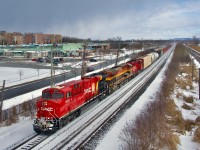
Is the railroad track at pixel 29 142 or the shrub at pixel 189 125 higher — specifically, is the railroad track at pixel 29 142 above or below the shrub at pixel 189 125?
above

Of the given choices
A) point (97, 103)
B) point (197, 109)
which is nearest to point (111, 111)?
point (97, 103)

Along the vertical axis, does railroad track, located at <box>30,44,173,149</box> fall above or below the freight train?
below

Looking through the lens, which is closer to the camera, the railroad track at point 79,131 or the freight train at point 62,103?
the railroad track at point 79,131

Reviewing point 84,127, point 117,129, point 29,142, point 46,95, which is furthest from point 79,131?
point 29,142

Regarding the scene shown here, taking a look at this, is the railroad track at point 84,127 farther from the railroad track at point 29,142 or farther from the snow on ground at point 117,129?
the snow on ground at point 117,129

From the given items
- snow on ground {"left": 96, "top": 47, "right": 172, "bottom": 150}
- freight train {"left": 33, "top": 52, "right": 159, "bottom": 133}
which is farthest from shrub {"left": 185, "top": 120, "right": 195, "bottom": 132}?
freight train {"left": 33, "top": 52, "right": 159, "bottom": 133}

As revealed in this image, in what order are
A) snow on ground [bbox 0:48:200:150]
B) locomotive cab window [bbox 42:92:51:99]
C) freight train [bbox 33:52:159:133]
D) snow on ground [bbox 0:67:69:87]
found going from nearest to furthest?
snow on ground [bbox 0:48:200:150]
freight train [bbox 33:52:159:133]
locomotive cab window [bbox 42:92:51:99]
snow on ground [bbox 0:67:69:87]

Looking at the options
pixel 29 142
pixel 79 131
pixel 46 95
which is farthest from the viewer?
pixel 46 95

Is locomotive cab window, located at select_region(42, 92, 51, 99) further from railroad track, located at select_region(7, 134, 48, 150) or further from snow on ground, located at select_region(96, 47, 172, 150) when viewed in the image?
snow on ground, located at select_region(96, 47, 172, 150)

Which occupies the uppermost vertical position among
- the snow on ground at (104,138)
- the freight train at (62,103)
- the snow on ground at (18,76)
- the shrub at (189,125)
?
the freight train at (62,103)

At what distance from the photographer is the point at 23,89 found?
5244 cm

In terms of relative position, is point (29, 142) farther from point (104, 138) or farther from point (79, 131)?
point (104, 138)

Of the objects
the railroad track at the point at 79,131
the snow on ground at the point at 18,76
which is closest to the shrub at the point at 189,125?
the railroad track at the point at 79,131

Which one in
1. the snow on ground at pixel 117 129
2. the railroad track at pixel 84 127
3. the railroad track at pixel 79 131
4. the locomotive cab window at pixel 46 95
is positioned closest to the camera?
the snow on ground at pixel 117 129
